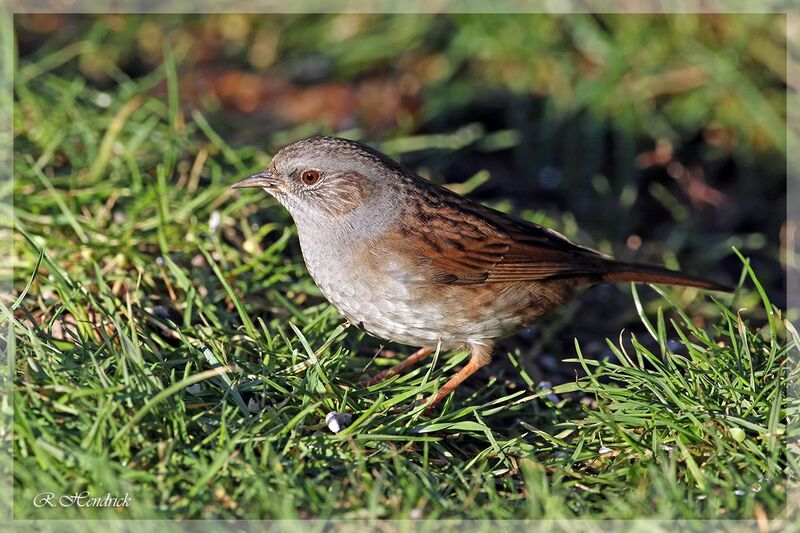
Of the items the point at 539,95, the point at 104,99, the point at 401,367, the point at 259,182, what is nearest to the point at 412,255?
the point at 401,367

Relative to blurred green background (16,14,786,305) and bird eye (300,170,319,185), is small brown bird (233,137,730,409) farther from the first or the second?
blurred green background (16,14,786,305)

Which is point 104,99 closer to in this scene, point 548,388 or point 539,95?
point 539,95

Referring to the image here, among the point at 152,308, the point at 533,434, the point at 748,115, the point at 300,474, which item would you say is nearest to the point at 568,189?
the point at 748,115

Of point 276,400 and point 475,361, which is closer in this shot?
point 276,400

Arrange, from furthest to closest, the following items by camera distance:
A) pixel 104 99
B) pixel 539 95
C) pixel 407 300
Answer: pixel 539 95
pixel 104 99
pixel 407 300

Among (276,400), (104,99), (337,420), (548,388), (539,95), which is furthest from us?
(539,95)

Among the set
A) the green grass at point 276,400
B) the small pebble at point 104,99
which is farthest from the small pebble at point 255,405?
the small pebble at point 104,99

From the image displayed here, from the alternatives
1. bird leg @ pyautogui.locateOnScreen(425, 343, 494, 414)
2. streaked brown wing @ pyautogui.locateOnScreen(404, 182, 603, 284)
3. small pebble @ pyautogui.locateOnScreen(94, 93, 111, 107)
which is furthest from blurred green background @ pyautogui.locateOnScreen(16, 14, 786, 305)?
bird leg @ pyautogui.locateOnScreen(425, 343, 494, 414)

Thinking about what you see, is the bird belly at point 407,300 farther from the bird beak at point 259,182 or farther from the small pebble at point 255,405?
the small pebble at point 255,405
